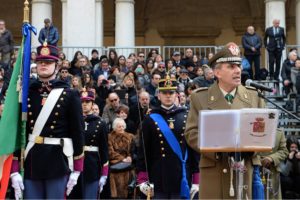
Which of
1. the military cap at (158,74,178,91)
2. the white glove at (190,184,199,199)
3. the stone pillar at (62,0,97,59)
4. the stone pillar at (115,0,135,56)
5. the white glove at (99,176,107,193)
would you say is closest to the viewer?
the white glove at (190,184,199,199)

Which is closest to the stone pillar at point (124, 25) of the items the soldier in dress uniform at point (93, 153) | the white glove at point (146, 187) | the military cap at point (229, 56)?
the soldier in dress uniform at point (93, 153)

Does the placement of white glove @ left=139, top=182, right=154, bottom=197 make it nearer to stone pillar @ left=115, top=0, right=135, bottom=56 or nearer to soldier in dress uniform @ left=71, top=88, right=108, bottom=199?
soldier in dress uniform @ left=71, top=88, right=108, bottom=199

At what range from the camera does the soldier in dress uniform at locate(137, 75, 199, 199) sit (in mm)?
7945

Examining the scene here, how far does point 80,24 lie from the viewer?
69.7ft

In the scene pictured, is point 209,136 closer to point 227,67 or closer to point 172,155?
point 227,67

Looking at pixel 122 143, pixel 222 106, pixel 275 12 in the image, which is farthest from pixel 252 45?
pixel 222 106

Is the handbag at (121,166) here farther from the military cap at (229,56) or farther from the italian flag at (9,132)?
the military cap at (229,56)

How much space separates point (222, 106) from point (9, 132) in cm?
215

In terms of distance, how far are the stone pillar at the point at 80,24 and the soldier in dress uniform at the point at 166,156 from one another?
43.2ft

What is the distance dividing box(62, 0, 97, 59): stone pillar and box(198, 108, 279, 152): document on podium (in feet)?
51.1

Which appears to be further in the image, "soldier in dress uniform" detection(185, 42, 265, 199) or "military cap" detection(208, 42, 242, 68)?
"military cap" detection(208, 42, 242, 68)

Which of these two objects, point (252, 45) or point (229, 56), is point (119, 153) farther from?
point (252, 45)

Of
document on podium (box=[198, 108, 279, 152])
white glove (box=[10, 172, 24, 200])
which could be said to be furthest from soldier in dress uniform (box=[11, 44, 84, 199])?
document on podium (box=[198, 108, 279, 152])

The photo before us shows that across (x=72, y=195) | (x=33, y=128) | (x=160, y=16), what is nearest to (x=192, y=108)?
(x=33, y=128)
